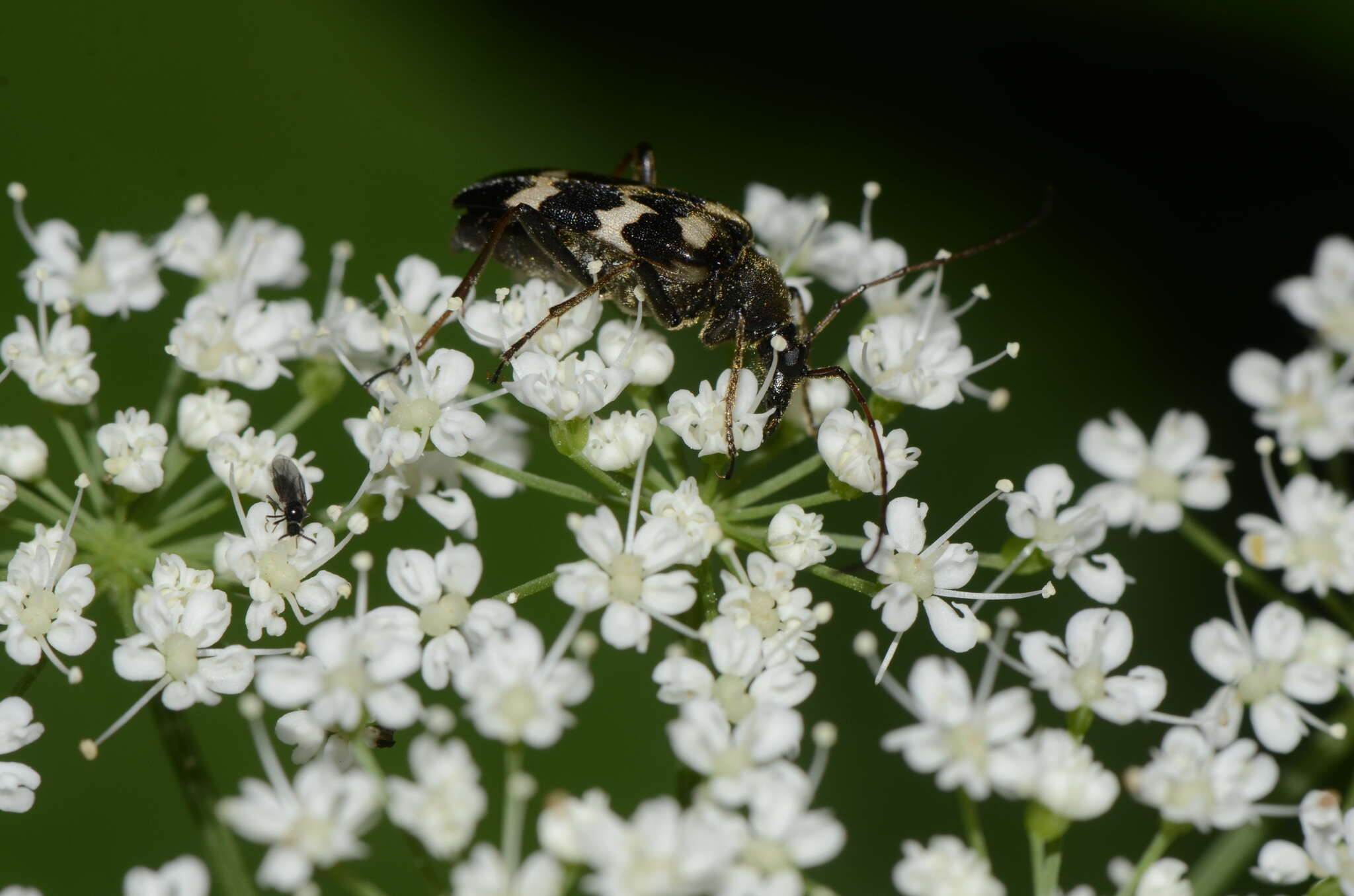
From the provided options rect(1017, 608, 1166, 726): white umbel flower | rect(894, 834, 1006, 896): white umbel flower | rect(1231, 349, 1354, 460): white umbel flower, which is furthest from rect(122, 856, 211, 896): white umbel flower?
rect(1231, 349, 1354, 460): white umbel flower

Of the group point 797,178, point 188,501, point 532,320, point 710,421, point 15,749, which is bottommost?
point 15,749

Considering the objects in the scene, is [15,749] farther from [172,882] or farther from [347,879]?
[347,879]

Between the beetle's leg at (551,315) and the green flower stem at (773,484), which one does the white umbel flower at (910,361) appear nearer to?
the green flower stem at (773,484)

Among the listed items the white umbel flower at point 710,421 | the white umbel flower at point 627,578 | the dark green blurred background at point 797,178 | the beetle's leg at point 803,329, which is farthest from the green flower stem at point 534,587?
the dark green blurred background at point 797,178

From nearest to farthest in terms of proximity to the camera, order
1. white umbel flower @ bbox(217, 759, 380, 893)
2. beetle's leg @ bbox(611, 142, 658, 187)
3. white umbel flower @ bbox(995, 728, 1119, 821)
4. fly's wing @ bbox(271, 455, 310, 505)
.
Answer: white umbel flower @ bbox(217, 759, 380, 893) < white umbel flower @ bbox(995, 728, 1119, 821) < fly's wing @ bbox(271, 455, 310, 505) < beetle's leg @ bbox(611, 142, 658, 187)

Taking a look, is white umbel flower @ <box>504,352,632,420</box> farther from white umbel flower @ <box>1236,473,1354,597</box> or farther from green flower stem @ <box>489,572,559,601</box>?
white umbel flower @ <box>1236,473,1354,597</box>

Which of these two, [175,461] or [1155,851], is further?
[175,461]

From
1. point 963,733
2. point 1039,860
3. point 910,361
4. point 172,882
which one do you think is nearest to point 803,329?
point 910,361
